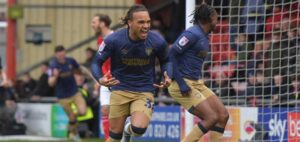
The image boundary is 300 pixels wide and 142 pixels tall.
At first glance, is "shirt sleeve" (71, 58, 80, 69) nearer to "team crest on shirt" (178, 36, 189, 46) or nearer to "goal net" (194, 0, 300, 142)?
"goal net" (194, 0, 300, 142)

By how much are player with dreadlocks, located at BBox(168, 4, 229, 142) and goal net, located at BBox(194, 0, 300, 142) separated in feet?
5.40

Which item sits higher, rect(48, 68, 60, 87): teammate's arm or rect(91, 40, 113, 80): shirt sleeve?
rect(91, 40, 113, 80): shirt sleeve

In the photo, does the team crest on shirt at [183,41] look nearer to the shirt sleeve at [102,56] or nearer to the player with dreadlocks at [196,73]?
the player with dreadlocks at [196,73]

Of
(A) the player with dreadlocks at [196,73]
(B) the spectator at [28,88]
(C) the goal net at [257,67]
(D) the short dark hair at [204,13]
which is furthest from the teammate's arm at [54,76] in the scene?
(D) the short dark hair at [204,13]

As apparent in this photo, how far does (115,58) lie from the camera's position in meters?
Result: 11.5

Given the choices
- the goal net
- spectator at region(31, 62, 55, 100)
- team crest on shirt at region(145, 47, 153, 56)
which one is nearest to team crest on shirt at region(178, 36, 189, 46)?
team crest on shirt at region(145, 47, 153, 56)

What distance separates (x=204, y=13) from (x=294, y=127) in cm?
301

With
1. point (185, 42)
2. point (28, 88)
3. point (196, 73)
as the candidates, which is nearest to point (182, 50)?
point (185, 42)

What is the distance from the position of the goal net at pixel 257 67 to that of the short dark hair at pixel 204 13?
1.58 m

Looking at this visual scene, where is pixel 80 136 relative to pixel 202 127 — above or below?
below

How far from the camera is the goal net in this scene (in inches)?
570

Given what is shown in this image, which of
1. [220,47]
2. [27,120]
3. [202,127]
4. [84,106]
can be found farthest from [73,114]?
[202,127]

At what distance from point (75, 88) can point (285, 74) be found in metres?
5.84

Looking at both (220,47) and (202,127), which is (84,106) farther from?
(202,127)
